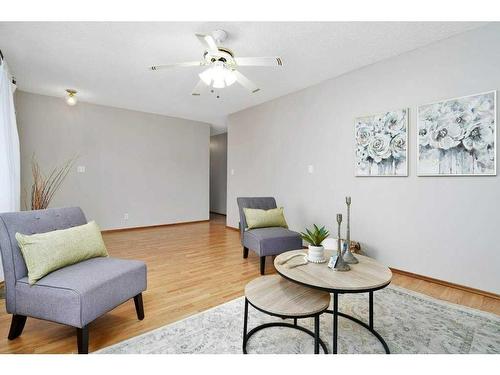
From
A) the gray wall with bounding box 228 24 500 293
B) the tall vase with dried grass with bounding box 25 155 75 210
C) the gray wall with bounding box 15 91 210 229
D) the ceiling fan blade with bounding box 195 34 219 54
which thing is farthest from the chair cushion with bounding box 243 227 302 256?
the tall vase with dried grass with bounding box 25 155 75 210

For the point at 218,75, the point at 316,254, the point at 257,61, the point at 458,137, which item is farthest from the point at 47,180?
the point at 458,137

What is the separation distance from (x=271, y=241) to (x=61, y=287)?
6.28 feet

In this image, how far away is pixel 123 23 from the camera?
2152 millimetres

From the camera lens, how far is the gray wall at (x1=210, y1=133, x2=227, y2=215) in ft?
24.9

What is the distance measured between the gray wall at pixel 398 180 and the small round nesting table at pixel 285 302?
5.76 ft

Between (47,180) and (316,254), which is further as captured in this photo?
(47,180)

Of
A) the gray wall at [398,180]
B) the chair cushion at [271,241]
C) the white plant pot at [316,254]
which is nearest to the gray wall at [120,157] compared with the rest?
the gray wall at [398,180]

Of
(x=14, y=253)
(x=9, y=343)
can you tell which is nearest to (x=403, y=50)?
(x=14, y=253)

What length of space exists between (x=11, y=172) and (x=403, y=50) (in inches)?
176

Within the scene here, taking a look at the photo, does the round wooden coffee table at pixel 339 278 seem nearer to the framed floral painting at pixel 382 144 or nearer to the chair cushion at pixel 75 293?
the chair cushion at pixel 75 293

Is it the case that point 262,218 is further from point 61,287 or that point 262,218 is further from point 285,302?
point 61,287

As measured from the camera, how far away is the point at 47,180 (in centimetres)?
421
